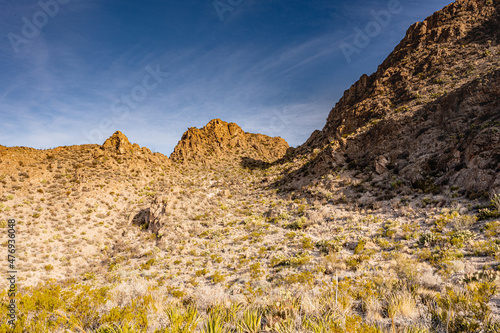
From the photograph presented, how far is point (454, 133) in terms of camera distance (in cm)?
2048

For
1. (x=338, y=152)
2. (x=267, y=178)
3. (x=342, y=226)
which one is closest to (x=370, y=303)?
(x=342, y=226)

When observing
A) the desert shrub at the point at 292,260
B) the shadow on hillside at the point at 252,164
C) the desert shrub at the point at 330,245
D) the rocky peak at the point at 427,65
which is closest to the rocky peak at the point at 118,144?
the shadow on hillside at the point at 252,164

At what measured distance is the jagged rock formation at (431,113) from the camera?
17.2m

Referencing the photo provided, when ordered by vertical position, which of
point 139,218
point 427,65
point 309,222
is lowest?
point 309,222

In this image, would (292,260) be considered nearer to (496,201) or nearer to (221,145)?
(496,201)

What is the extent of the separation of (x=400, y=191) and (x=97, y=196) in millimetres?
35292

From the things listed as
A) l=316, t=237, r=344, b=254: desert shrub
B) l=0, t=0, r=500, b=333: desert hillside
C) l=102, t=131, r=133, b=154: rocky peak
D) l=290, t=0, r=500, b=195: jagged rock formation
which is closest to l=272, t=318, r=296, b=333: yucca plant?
l=0, t=0, r=500, b=333: desert hillside

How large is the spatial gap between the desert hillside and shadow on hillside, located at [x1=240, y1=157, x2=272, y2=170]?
3.70 meters

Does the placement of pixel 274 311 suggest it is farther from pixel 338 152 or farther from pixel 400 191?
Result: pixel 338 152

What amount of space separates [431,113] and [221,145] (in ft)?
132

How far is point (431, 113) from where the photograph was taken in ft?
81.5

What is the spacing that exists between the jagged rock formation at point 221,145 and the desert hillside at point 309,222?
15.7 feet

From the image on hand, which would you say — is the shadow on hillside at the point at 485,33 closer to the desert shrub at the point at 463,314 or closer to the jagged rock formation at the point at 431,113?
the jagged rock formation at the point at 431,113

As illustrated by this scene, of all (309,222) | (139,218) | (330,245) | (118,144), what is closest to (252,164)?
(139,218)
